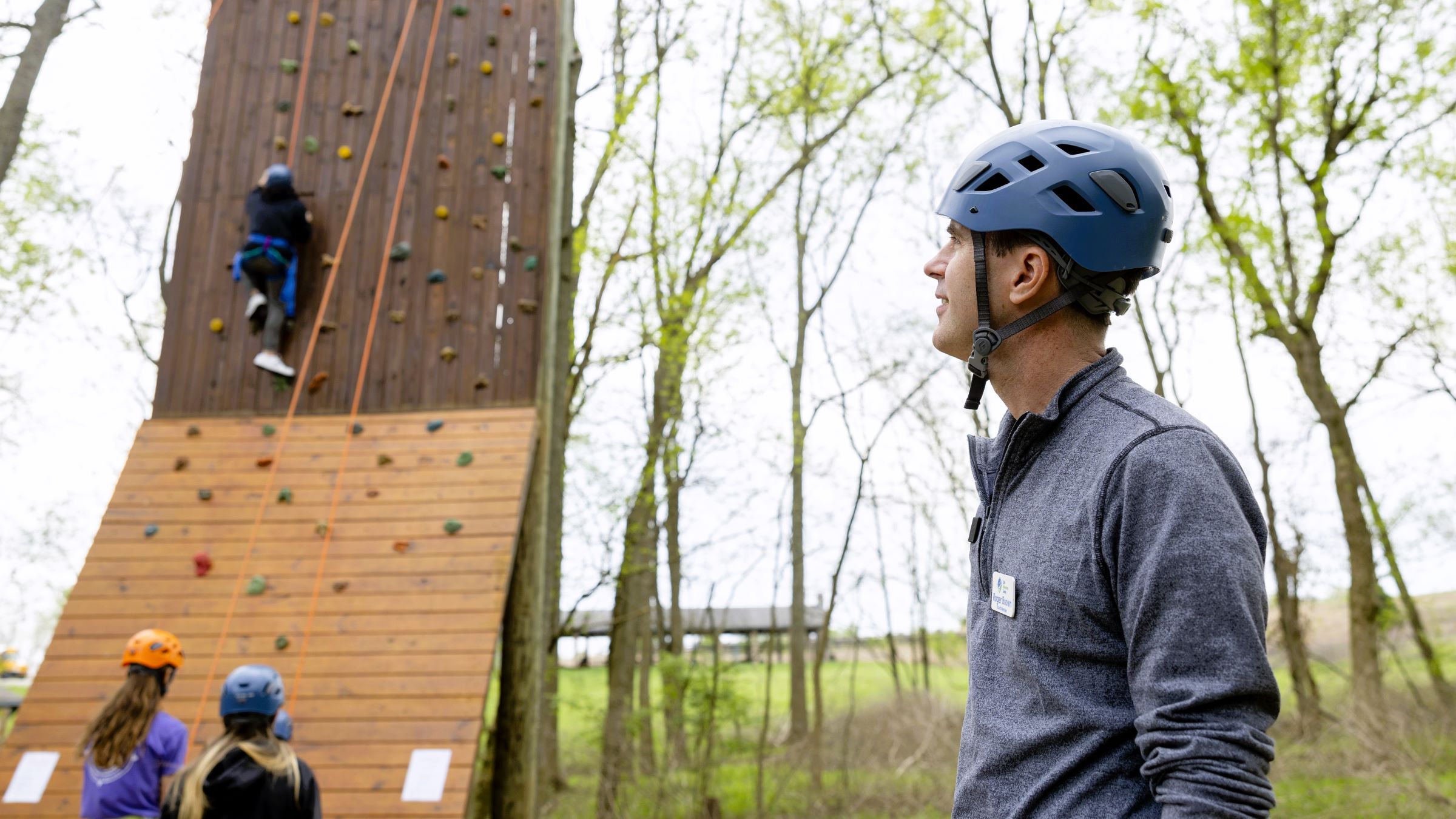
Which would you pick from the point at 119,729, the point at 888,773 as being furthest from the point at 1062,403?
the point at 888,773

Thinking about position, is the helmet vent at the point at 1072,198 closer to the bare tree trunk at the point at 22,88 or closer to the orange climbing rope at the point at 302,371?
the orange climbing rope at the point at 302,371

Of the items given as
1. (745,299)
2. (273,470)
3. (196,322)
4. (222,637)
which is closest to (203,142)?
(196,322)

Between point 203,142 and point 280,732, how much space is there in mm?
4973

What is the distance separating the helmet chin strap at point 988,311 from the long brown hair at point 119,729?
4025mm

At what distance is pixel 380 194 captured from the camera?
756cm

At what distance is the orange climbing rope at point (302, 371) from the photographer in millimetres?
5727

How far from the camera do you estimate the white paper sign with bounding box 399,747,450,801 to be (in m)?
5.13

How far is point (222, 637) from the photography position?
5855 mm

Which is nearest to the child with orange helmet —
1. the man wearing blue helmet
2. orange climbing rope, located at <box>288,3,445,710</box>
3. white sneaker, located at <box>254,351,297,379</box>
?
orange climbing rope, located at <box>288,3,445,710</box>

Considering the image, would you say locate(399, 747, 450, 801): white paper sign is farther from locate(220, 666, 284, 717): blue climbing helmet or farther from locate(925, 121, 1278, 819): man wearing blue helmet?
locate(925, 121, 1278, 819): man wearing blue helmet

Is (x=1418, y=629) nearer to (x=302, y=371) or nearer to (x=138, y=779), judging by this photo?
(x=302, y=371)

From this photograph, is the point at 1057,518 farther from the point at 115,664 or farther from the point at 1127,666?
the point at 115,664

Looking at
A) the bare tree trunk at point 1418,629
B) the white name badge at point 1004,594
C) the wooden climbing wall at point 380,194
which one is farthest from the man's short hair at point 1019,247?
the bare tree trunk at point 1418,629

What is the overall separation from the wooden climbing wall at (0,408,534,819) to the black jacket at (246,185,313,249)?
53.9 inches
